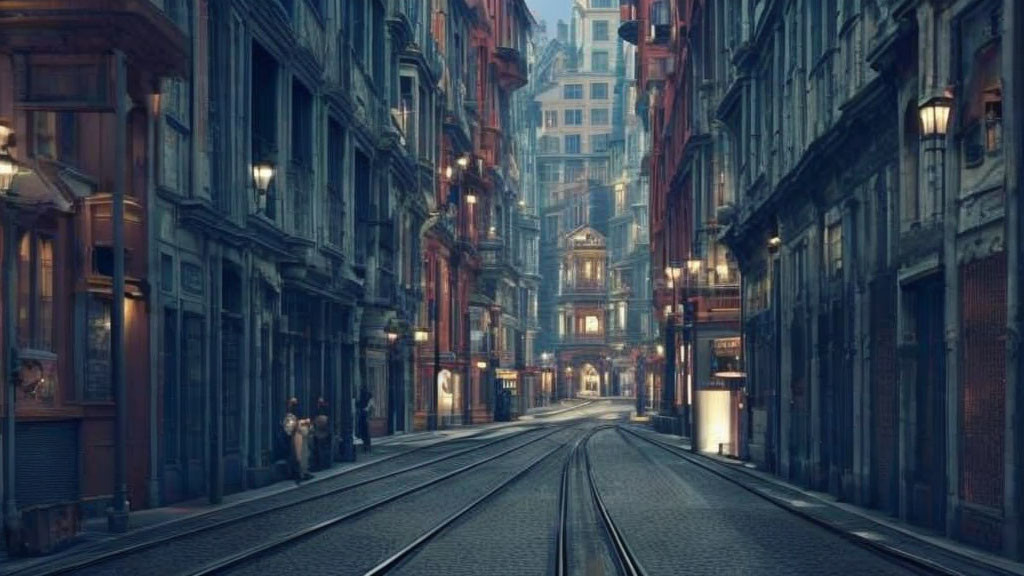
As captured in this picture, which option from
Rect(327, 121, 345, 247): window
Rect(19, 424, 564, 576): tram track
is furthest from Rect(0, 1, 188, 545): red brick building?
Rect(327, 121, 345, 247): window

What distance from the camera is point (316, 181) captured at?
1451 inches

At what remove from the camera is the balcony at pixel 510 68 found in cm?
10012

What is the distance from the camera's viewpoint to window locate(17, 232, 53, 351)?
19.8 m

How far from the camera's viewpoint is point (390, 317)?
5228cm

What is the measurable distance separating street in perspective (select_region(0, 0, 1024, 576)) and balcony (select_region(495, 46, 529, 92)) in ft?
155

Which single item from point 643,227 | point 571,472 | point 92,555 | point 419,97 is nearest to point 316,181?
point 571,472

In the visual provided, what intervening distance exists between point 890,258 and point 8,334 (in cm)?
1375

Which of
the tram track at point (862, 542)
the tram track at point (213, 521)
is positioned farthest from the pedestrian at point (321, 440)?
the tram track at point (862, 542)

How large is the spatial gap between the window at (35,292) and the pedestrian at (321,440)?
13013 mm

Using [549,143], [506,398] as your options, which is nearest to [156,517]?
[506,398]

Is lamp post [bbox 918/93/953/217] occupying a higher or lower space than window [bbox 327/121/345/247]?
lower

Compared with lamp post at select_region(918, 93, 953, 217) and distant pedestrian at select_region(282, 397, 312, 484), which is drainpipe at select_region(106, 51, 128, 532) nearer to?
distant pedestrian at select_region(282, 397, 312, 484)

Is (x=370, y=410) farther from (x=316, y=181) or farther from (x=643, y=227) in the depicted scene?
(x=643, y=227)

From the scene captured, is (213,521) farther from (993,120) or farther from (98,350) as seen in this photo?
(993,120)
